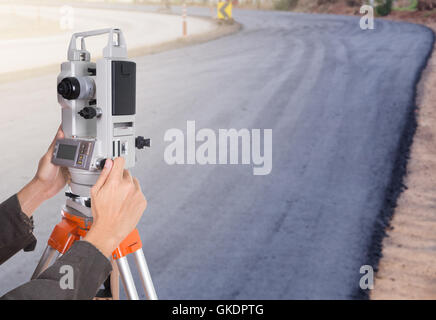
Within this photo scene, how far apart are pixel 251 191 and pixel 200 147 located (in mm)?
929

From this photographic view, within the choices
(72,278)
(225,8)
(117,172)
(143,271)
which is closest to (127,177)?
(117,172)

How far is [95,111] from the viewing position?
3.89ft

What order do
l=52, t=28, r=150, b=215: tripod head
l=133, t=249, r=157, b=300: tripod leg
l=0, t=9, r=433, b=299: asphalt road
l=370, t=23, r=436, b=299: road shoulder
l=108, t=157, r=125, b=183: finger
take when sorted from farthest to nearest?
1. l=0, t=9, r=433, b=299: asphalt road
2. l=370, t=23, r=436, b=299: road shoulder
3. l=133, t=249, r=157, b=300: tripod leg
4. l=52, t=28, r=150, b=215: tripod head
5. l=108, t=157, r=125, b=183: finger

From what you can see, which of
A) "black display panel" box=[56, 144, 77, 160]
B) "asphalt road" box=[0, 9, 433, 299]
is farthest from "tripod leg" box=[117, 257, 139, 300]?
"asphalt road" box=[0, 9, 433, 299]

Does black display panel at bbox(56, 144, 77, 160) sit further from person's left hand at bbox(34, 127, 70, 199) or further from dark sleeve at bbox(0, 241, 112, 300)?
dark sleeve at bbox(0, 241, 112, 300)

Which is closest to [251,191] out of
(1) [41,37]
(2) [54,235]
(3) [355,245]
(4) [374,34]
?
(3) [355,245]

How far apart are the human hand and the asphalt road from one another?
4.58 feet

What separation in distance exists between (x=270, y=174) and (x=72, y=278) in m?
3.07

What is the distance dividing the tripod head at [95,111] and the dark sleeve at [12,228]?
5.7 inches

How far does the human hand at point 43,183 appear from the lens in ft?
4.08

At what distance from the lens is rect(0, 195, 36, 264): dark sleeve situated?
3.95 feet

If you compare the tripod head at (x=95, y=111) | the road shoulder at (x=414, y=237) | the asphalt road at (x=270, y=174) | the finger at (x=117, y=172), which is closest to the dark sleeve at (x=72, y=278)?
the finger at (x=117, y=172)

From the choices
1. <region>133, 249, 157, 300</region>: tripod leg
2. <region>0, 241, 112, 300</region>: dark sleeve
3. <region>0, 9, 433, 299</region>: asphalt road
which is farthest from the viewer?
<region>0, 9, 433, 299</region>: asphalt road

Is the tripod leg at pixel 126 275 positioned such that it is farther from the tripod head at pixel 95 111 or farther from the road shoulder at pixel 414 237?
the road shoulder at pixel 414 237
